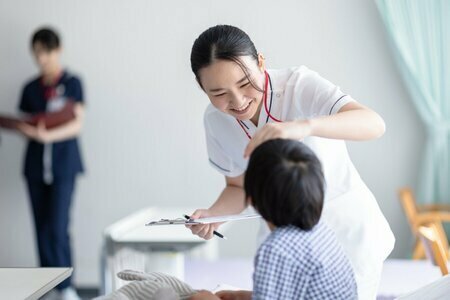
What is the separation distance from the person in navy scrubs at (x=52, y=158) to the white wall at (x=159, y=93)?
15.8 inches

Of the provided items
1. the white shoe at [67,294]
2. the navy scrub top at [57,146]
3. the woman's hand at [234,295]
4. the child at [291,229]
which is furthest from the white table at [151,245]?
the child at [291,229]

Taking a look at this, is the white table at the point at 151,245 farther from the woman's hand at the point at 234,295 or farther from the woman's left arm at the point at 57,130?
the woman's hand at the point at 234,295

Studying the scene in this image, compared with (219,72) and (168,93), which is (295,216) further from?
(168,93)

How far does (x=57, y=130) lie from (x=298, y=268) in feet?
10.8

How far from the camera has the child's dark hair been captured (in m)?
1.49

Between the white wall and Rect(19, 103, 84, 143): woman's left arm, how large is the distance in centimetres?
39

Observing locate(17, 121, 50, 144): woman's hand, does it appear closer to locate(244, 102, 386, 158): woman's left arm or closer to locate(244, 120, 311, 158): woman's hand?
locate(244, 102, 386, 158): woman's left arm

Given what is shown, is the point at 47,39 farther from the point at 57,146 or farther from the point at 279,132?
the point at 279,132

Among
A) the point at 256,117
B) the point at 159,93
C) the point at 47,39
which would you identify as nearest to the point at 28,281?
the point at 256,117

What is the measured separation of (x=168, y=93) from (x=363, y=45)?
1190mm

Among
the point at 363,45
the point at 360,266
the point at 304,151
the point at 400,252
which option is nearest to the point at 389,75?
the point at 363,45

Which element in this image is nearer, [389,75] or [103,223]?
[389,75]

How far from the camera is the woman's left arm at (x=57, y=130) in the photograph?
4520mm

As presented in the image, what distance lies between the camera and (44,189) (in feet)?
15.2
